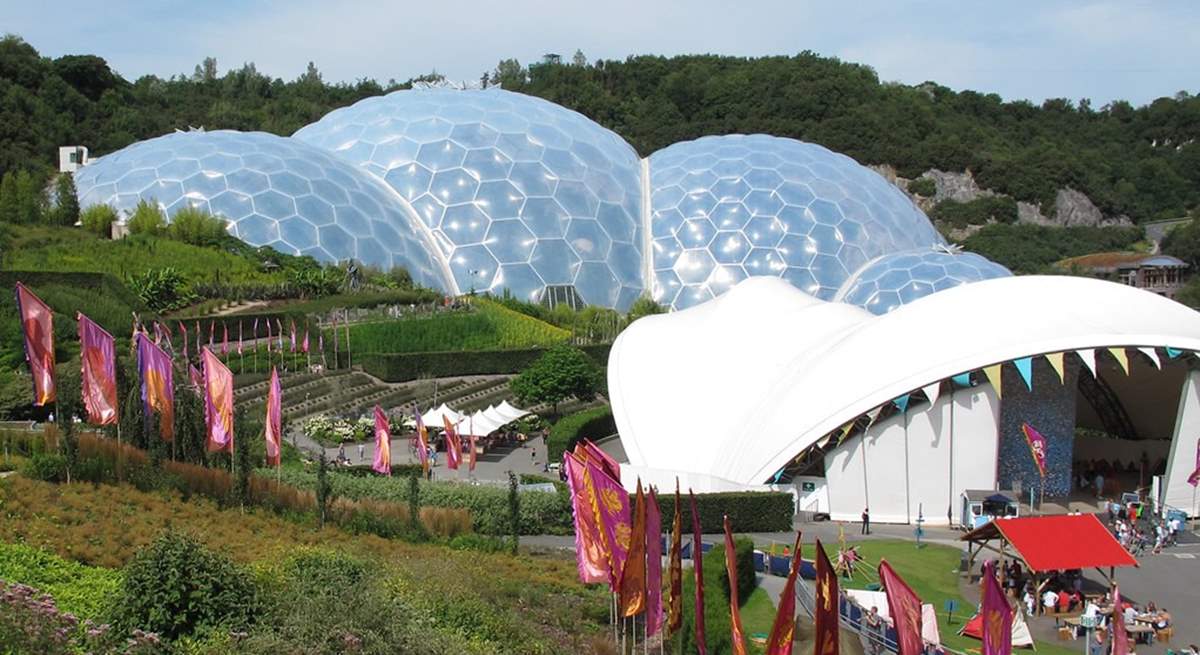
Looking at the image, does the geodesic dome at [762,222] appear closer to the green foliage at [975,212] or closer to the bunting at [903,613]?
the green foliage at [975,212]

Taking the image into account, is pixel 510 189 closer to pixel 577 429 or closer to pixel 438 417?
pixel 438 417

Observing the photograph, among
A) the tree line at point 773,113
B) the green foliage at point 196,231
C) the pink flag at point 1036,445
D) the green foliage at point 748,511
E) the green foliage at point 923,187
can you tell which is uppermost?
the tree line at point 773,113

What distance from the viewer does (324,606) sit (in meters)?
11.6

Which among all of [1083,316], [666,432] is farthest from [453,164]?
[1083,316]

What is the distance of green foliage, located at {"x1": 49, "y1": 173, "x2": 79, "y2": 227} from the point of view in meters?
48.3

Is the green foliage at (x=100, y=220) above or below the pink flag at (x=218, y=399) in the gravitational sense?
above

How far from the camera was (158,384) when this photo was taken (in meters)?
19.5

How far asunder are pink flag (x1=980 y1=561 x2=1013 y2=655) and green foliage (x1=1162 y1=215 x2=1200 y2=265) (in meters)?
73.3

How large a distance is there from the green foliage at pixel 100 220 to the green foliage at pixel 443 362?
473 inches

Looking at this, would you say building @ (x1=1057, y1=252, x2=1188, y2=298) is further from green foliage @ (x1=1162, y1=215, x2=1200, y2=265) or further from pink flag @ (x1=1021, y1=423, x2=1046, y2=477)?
pink flag @ (x1=1021, y1=423, x2=1046, y2=477)

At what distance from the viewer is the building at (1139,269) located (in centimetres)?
7288

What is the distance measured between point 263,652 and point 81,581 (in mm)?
4152

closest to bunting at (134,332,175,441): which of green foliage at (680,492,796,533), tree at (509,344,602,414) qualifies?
green foliage at (680,492,796,533)

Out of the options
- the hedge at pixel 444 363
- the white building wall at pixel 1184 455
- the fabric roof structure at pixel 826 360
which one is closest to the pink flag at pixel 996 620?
the fabric roof structure at pixel 826 360
